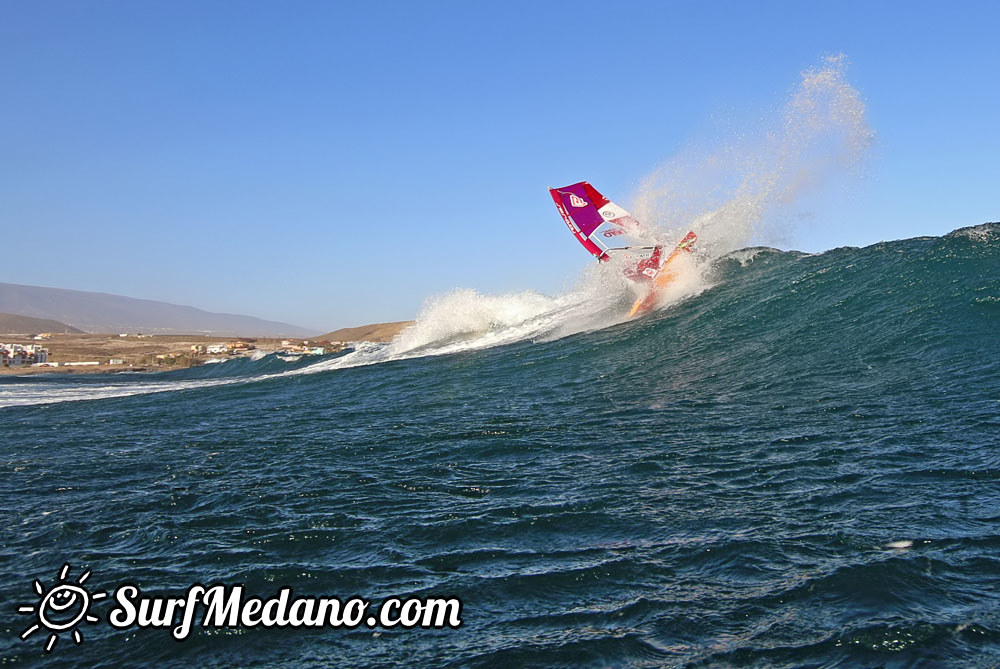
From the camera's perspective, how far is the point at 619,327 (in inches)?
623

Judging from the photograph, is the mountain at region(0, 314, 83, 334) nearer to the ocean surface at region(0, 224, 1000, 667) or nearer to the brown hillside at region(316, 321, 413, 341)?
the brown hillside at region(316, 321, 413, 341)

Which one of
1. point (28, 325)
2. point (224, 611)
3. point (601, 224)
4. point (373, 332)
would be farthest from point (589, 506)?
point (28, 325)

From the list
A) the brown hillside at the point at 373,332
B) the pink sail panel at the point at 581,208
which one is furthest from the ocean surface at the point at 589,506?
the brown hillside at the point at 373,332

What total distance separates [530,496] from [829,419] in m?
3.73

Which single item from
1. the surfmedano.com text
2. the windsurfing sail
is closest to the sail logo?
the surfmedano.com text

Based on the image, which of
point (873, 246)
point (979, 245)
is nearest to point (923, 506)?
point (979, 245)

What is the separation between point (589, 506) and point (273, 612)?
7.96 feet

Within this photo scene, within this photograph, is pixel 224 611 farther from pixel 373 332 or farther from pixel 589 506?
pixel 373 332

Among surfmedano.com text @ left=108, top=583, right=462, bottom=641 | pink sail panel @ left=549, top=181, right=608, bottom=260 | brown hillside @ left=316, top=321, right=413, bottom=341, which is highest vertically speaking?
pink sail panel @ left=549, top=181, right=608, bottom=260

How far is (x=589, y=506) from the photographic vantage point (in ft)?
17.3

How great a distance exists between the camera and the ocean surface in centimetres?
341

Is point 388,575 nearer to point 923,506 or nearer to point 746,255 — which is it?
point 923,506

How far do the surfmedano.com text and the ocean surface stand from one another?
0.26 feet

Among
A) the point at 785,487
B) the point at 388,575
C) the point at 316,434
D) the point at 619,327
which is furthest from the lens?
the point at 619,327
